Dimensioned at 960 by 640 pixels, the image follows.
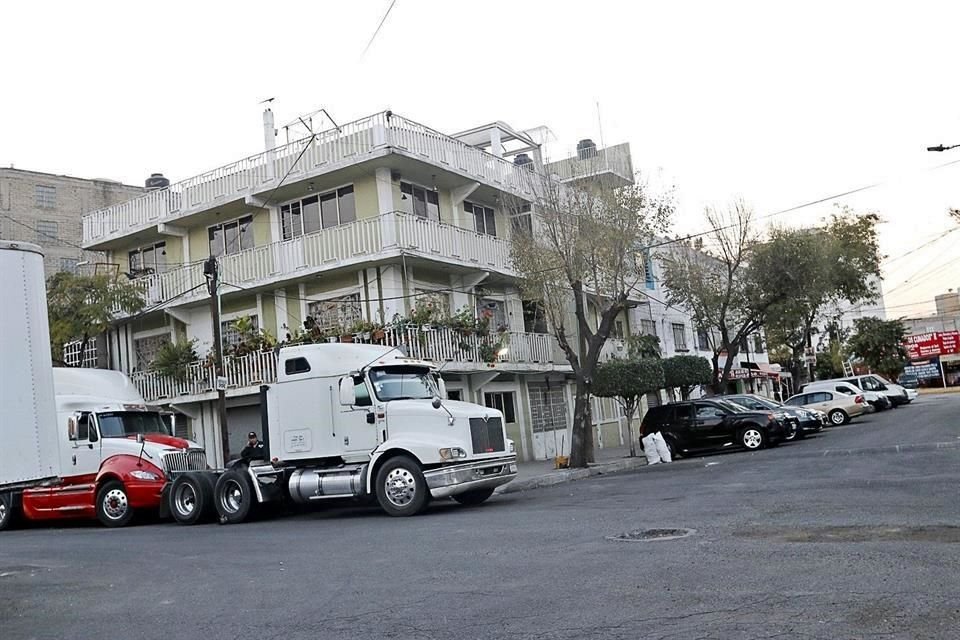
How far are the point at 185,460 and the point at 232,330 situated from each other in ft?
33.1

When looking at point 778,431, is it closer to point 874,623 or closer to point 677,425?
point 677,425

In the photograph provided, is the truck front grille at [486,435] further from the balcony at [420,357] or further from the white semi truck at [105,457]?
the balcony at [420,357]

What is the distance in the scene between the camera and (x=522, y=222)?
26.0 m

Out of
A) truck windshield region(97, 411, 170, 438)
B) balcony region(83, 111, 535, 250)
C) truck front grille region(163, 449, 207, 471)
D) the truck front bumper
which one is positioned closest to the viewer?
the truck front bumper

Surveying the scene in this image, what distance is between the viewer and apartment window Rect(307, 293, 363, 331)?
24703mm

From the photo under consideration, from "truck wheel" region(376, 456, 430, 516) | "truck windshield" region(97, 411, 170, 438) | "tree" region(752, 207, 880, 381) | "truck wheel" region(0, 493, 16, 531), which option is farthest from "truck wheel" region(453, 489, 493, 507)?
"tree" region(752, 207, 880, 381)

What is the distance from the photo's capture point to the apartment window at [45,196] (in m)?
44.8

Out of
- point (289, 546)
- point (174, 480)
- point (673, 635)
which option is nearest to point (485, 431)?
point (289, 546)

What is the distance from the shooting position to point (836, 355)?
6069 centimetres

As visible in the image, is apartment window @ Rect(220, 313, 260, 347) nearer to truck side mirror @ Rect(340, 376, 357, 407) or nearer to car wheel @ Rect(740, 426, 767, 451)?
truck side mirror @ Rect(340, 376, 357, 407)

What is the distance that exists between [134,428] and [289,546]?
846 centimetres

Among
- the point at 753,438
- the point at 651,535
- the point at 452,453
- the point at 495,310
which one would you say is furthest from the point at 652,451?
the point at 651,535

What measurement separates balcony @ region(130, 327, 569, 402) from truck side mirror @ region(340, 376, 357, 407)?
21.4 feet

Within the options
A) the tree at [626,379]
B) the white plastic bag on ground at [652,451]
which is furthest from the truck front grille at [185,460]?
the white plastic bag on ground at [652,451]
